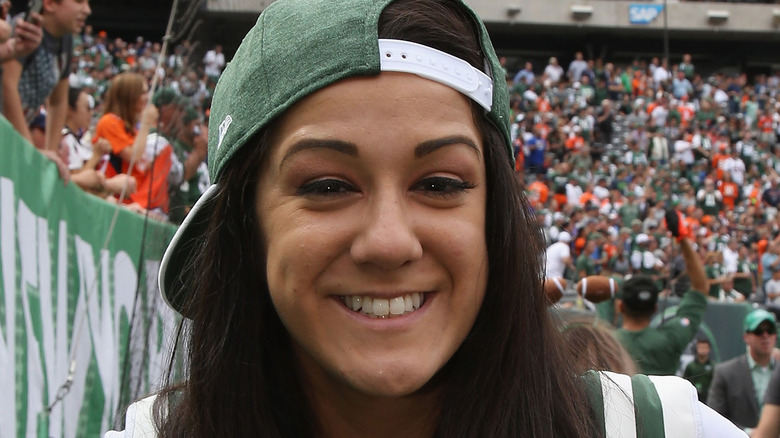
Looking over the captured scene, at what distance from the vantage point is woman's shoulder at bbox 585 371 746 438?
125 centimetres

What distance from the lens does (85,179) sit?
13.9 ft

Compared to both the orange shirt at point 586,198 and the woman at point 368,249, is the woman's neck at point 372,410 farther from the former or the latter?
the orange shirt at point 586,198

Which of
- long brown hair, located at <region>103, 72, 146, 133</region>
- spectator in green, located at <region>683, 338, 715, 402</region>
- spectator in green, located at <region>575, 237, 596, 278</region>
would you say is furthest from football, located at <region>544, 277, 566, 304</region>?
spectator in green, located at <region>575, 237, 596, 278</region>

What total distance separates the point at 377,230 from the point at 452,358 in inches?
11.0

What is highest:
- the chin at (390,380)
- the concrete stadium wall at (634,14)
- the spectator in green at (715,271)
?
the concrete stadium wall at (634,14)

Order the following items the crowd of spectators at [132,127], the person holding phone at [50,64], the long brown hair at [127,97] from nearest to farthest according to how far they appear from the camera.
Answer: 1. the person holding phone at [50,64]
2. the crowd of spectators at [132,127]
3. the long brown hair at [127,97]

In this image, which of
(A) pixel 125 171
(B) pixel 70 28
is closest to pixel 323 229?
(B) pixel 70 28

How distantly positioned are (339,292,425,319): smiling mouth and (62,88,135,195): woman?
3.12 meters

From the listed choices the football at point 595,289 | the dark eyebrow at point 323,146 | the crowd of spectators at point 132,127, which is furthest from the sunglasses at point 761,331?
the dark eyebrow at point 323,146

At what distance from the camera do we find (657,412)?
4.17 ft

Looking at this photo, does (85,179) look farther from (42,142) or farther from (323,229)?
(323,229)

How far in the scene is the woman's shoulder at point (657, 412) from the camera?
125 cm

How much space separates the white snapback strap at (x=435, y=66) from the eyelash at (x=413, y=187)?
12 cm

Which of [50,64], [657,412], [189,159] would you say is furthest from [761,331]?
[657,412]
